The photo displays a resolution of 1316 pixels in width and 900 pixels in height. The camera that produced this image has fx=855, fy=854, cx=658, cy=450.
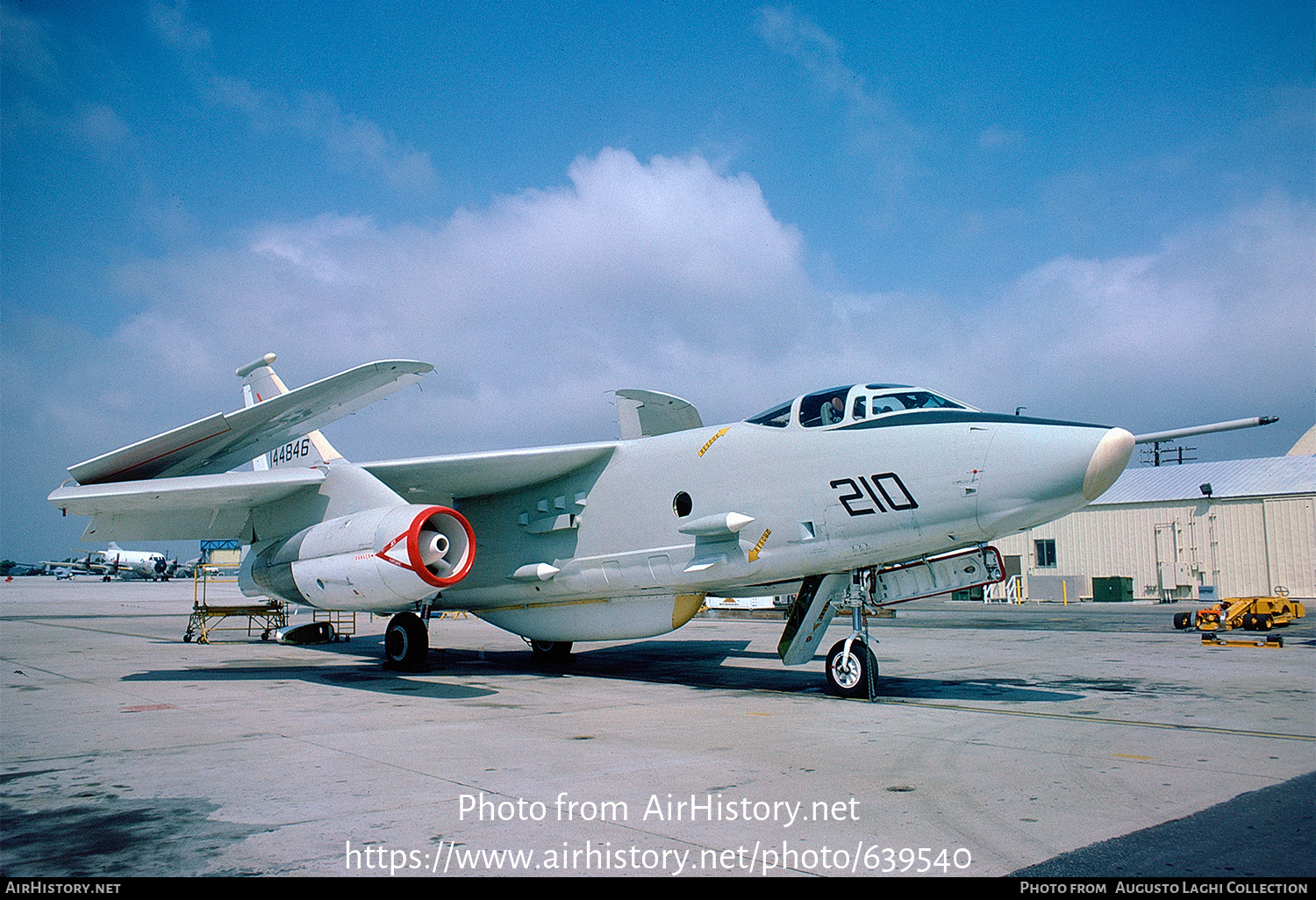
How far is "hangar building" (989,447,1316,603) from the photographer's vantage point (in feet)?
112

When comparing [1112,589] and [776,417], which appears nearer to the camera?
[776,417]

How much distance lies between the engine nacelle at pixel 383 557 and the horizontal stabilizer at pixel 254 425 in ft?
5.32

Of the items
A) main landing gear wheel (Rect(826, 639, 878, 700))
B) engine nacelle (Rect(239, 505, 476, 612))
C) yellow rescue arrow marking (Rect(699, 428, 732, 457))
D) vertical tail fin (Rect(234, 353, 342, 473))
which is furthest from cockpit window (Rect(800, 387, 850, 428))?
vertical tail fin (Rect(234, 353, 342, 473))

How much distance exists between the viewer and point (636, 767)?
5887 millimetres

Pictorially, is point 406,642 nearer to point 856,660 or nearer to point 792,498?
point 792,498

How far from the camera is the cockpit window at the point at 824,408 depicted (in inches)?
365

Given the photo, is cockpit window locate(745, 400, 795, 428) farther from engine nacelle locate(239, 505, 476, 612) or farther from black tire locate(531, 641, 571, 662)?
black tire locate(531, 641, 571, 662)

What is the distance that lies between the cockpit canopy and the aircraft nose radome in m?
1.55

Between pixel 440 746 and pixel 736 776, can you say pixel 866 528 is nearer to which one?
pixel 736 776

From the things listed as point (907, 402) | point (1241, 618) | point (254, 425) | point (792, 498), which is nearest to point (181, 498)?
point (254, 425)

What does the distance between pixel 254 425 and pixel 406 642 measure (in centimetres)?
381

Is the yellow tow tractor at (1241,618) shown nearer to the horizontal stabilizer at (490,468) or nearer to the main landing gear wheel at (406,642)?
the horizontal stabilizer at (490,468)

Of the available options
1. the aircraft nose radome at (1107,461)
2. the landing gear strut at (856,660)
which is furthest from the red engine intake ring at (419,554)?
the aircraft nose radome at (1107,461)

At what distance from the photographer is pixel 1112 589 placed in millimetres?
36625
